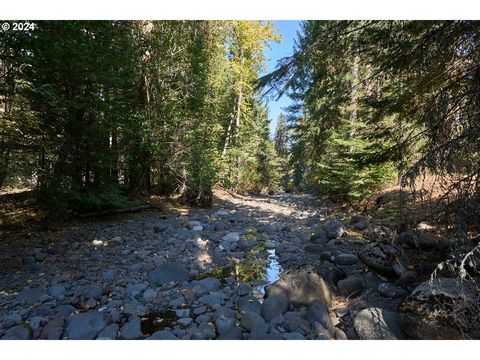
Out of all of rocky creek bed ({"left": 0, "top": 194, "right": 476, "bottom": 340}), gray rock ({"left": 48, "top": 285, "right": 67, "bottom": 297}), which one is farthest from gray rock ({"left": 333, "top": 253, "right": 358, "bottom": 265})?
gray rock ({"left": 48, "top": 285, "right": 67, "bottom": 297})

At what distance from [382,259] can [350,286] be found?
79 cm

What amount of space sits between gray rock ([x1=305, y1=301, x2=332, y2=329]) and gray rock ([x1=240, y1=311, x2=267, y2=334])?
56 centimetres

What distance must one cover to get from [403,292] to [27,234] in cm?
703

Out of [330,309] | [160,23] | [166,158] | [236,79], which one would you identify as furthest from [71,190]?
[236,79]

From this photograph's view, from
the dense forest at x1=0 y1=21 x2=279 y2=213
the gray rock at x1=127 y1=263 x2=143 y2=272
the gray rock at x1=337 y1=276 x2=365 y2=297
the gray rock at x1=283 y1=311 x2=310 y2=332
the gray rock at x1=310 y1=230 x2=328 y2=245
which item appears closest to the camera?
the gray rock at x1=283 y1=311 x2=310 y2=332

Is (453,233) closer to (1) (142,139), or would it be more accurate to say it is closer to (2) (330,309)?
(2) (330,309)

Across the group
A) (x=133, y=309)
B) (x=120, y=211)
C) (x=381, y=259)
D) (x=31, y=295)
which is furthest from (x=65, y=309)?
(x=120, y=211)

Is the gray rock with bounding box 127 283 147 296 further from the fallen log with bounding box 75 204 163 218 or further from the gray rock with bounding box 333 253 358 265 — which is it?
the fallen log with bounding box 75 204 163 218

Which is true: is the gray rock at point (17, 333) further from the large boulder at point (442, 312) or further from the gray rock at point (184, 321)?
the large boulder at point (442, 312)

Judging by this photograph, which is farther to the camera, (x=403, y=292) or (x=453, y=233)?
(x=403, y=292)

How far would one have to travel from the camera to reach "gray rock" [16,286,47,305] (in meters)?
3.63

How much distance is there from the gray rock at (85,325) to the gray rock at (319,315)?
7.71ft

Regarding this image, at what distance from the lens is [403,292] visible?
3650 millimetres

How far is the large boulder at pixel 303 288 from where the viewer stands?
3689 mm
